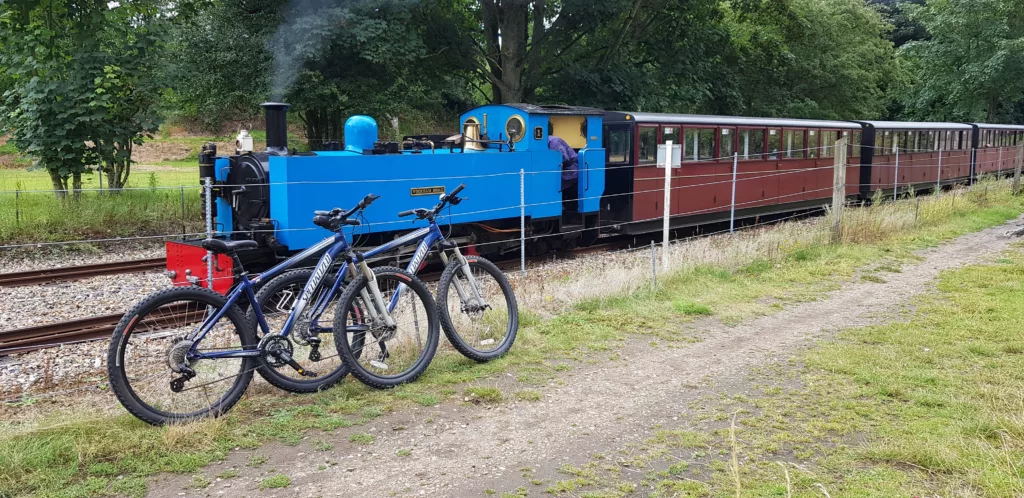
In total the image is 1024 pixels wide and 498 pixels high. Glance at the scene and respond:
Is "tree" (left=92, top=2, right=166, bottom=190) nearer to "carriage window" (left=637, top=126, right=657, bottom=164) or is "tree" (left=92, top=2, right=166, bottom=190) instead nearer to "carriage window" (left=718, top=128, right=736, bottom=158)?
"carriage window" (left=637, top=126, right=657, bottom=164)

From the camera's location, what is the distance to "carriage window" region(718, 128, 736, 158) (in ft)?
46.3

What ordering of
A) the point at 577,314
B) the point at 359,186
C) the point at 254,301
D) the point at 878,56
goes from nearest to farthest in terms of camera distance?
the point at 254,301, the point at 577,314, the point at 359,186, the point at 878,56

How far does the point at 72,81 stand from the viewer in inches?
541

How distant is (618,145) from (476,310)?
7.57 meters

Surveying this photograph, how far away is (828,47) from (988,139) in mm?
8024

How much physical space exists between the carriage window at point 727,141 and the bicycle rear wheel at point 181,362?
11381 mm

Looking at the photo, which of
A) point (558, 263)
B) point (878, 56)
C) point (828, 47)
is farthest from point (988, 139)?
point (558, 263)

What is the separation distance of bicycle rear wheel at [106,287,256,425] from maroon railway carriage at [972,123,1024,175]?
26.8m

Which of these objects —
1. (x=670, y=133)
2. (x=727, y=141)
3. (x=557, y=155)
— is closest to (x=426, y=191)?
(x=557, y=155)

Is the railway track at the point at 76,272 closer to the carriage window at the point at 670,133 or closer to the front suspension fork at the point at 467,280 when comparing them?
the front suspension fork at the point at 467,280

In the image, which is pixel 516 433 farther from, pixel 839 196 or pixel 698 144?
pixel 698 144

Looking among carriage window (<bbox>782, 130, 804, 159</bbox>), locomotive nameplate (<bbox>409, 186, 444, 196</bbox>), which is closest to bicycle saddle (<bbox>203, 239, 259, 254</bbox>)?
locomotive nameplate (<bbox>409, 186, 444, 196</bbox>)

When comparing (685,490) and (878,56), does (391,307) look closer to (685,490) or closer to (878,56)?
(685,490)

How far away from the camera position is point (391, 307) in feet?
16.2
